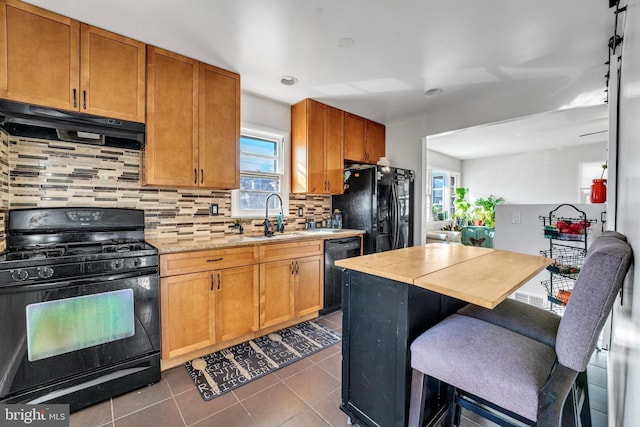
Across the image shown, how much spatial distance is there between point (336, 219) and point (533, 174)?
589 centimetres

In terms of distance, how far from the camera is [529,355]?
104 centimetres

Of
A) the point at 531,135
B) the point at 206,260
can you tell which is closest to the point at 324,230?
the point at 206,260

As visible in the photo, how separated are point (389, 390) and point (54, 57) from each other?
273 cm

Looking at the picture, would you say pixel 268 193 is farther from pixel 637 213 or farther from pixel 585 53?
pixel 585 53

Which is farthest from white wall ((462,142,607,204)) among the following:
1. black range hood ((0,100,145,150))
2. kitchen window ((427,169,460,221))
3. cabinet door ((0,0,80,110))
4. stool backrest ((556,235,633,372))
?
cabinet door ((0,0,80,110))

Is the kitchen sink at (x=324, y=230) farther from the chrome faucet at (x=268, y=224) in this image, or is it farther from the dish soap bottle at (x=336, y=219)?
the chrome faucet at (x=268, y=224)

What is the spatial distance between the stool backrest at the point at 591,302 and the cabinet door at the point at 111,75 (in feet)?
8.66

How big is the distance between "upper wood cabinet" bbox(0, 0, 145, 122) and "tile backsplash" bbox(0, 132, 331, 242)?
0.41m

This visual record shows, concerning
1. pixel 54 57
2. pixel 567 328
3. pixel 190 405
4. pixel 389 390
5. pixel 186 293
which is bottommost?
pixel 190 405

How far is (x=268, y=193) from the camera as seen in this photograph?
3.23m

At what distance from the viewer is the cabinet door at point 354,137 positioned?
3.60m

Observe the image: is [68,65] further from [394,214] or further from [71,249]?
[394,214]

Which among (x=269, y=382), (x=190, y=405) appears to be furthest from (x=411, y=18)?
(x=190, y=405)

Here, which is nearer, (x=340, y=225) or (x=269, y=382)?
(x=269, y=382)
